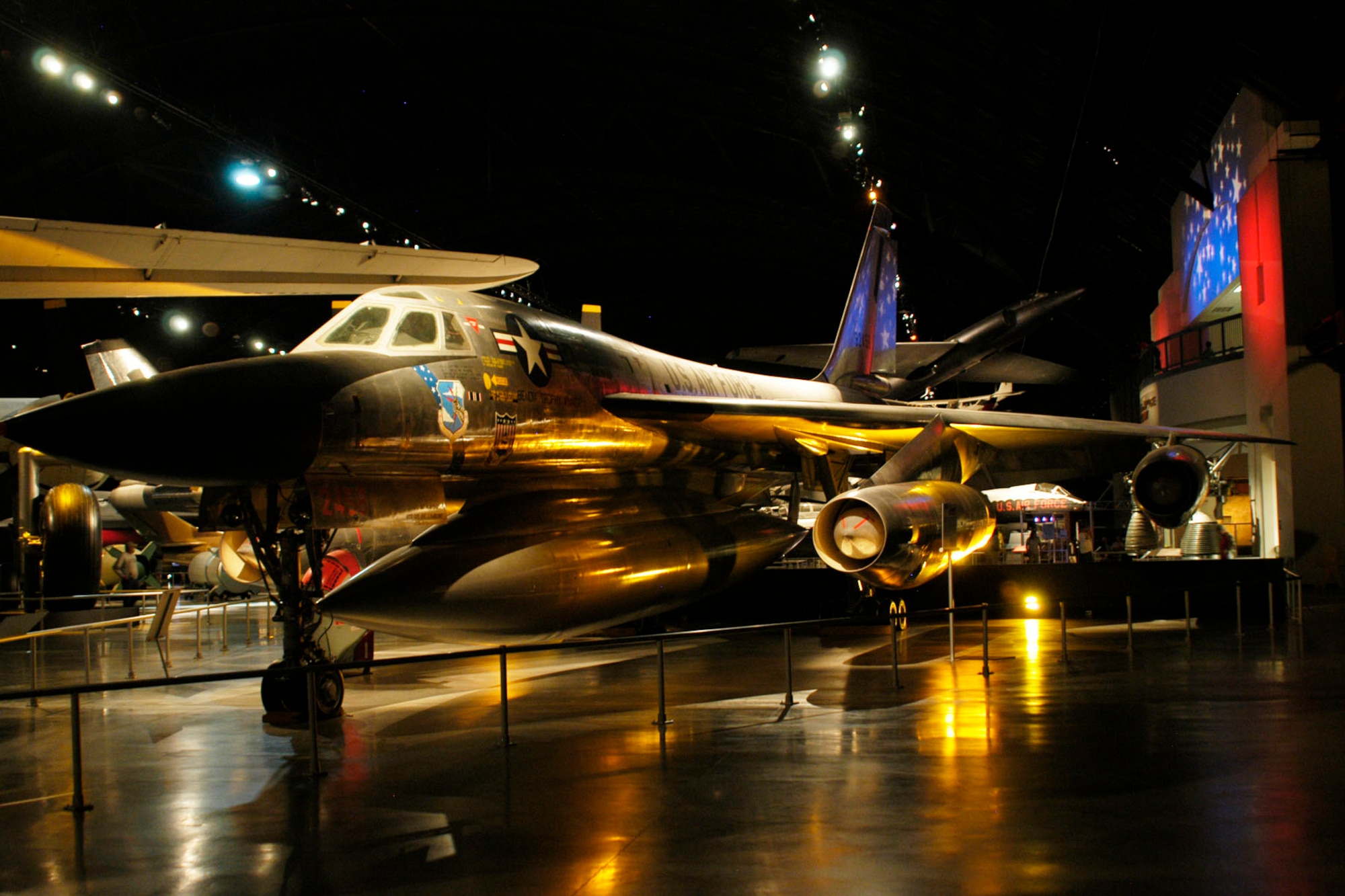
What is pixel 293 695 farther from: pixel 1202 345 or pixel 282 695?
pixel 1202 345

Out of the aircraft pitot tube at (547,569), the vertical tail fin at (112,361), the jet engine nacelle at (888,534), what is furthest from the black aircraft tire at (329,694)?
the vertical tail fin at (112,361)

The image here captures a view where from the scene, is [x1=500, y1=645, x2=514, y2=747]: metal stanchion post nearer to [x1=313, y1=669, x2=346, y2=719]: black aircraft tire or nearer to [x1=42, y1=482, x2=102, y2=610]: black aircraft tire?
[x1=313, y1=669, x2=346, y2=719]: black aircraft tire

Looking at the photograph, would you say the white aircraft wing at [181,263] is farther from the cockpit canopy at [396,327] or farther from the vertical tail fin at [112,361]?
the vertical tail fin at [112,361]

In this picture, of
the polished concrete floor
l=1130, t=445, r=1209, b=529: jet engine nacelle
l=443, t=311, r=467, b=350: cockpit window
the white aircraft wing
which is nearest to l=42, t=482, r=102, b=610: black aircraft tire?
the white aircraft wing

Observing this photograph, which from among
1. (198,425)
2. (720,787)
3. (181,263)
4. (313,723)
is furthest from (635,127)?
(720,787)

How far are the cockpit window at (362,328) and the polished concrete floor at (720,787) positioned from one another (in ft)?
10.1

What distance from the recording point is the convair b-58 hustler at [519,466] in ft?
22.9

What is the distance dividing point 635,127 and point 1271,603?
1834 centimetres

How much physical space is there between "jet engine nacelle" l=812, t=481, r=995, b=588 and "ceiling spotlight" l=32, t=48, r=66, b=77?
13.1 metres

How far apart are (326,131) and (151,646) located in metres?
12.7

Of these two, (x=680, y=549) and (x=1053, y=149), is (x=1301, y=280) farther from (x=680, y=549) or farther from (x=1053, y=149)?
(x=680, y=549)

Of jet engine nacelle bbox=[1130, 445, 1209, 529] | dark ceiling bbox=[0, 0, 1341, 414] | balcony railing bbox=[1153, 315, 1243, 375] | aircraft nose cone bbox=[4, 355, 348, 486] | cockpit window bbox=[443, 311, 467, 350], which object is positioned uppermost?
dark ceiling bbox=[0, 0, 1341, 414]

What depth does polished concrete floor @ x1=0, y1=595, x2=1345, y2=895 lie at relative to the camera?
3.79 meters

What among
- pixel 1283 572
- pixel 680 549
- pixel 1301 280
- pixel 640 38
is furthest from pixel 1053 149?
pixel 680 549
